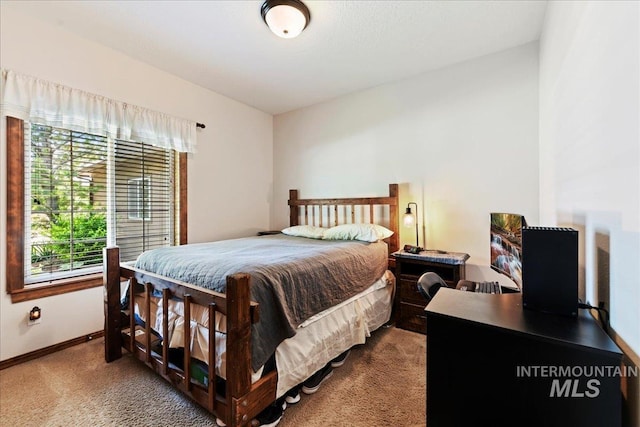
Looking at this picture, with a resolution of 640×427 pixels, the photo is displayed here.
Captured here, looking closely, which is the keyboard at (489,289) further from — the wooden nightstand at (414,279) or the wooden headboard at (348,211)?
the wooden headboard at (348,211)

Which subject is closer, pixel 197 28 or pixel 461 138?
pixel 197 28

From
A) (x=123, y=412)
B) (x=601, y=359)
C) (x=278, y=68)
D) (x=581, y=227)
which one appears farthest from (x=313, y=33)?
(x=123, y=412)

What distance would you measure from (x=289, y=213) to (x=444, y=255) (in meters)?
2.27

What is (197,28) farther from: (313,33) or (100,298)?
(100,298)

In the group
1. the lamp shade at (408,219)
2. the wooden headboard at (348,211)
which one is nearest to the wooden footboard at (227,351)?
the lamp shade at (408,219)

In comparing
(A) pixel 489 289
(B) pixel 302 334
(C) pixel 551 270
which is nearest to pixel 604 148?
(C) pixel 551 270

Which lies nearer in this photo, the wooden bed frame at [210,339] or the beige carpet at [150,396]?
the wooden bed frame at [210,339]

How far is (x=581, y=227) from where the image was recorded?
1197mm

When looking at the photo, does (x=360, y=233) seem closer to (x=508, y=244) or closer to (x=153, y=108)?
(x=508, y=244)

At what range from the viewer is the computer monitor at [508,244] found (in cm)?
153

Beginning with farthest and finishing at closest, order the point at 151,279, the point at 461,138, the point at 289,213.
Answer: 1. the point at 289,213
2. the point at 461,138
3. the point at 151,279

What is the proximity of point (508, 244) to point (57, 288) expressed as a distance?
344cm

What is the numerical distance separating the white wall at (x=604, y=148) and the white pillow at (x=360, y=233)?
144 cm

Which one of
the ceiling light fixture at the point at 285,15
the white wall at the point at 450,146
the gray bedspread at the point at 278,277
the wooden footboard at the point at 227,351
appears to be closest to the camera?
the wooden footboard at the point at 227,351
